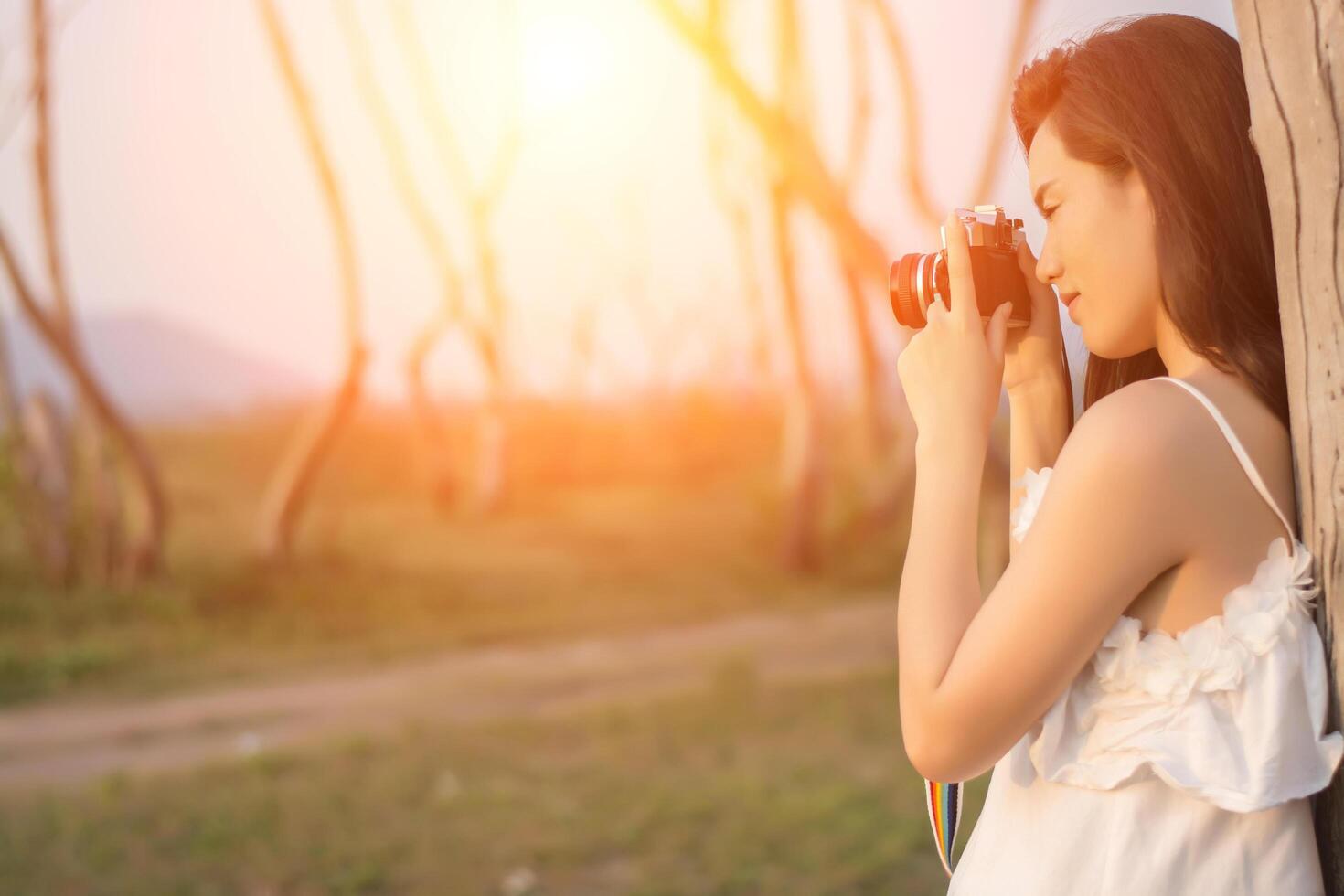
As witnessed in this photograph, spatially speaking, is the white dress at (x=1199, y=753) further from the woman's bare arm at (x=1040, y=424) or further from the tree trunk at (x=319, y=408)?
the tree trunk at (x=319, y=408)

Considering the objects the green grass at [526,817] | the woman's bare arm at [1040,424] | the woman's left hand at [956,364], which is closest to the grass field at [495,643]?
the green grass at [526,817]

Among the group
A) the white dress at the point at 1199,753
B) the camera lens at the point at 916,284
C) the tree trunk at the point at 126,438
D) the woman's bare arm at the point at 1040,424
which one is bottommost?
the tree trunk at the point at 126,438

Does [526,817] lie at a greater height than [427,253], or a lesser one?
lesser

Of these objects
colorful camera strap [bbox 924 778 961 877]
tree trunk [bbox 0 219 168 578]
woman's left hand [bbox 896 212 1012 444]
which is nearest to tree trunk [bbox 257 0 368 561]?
tree trunk [bbox 0 219 168 578]

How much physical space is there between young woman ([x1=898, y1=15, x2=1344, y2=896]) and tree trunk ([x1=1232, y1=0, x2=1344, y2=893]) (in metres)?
0.02

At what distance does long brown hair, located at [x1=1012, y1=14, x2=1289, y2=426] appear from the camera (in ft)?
2.35

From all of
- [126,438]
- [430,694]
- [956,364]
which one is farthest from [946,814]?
[126,438]

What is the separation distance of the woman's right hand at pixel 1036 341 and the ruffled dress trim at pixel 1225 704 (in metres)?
0.24

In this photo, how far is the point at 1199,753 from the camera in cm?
67

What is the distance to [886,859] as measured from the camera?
2.73 metres

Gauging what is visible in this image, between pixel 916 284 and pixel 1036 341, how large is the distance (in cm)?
12

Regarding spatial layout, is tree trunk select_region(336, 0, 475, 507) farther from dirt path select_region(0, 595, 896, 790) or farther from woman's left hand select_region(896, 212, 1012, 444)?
woman's left hand select_region(896, 212, 1012, 444)

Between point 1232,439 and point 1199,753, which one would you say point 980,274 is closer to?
point 1232,439

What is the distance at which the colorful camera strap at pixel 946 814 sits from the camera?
0.89 metres
